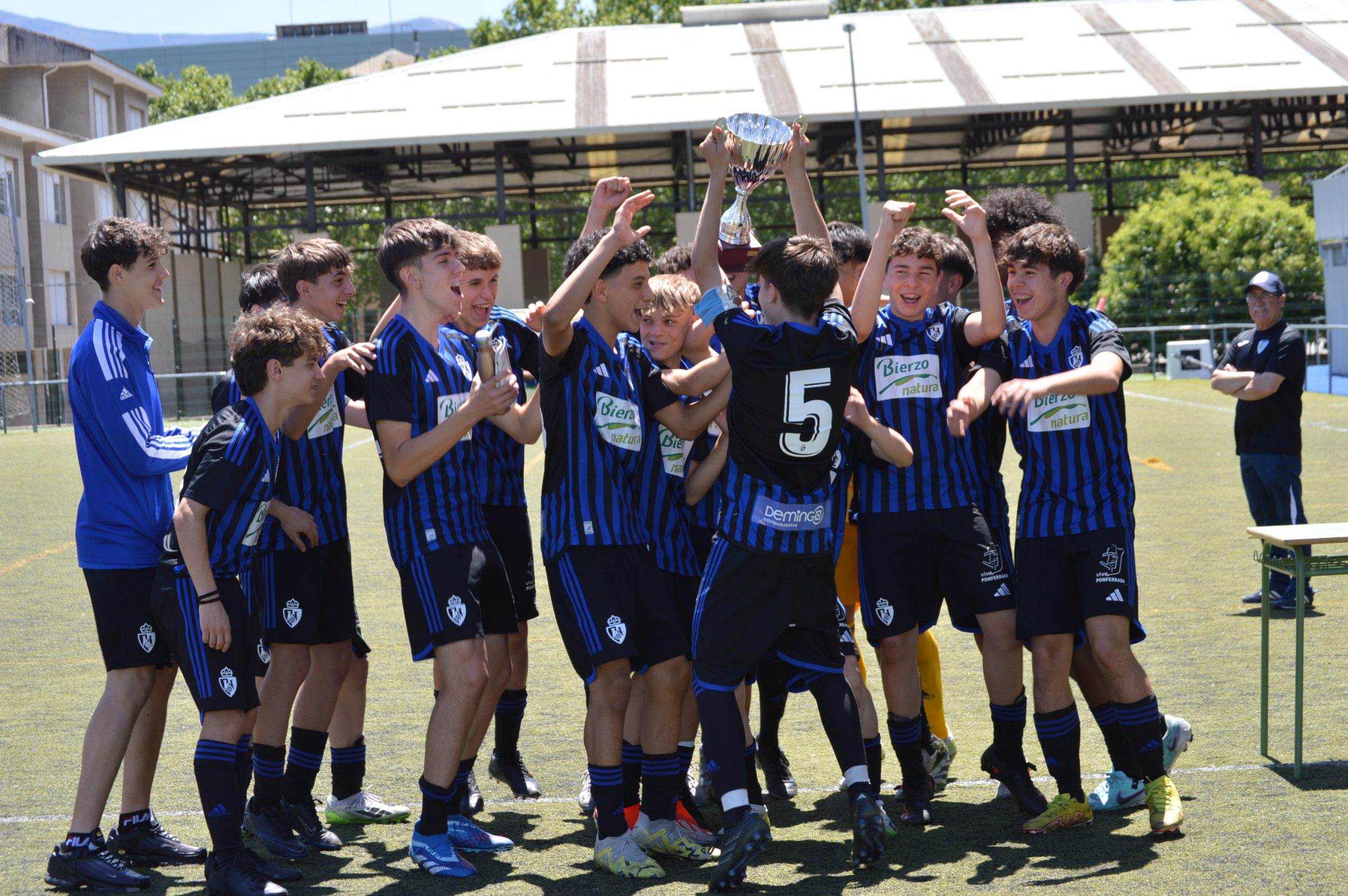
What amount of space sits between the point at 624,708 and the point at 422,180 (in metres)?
31.0

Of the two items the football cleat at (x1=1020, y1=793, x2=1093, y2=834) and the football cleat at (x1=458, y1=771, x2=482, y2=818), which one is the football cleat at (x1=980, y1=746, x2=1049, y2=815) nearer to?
the football cleat at (x1=1020, y1=793, x2=1093, y2=834)

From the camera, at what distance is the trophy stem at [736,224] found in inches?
171

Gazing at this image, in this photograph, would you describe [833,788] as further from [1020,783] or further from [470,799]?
[470,799]

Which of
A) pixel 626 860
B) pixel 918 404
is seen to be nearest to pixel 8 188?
pixel 918 404

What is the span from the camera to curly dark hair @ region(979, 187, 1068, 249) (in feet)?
15.2

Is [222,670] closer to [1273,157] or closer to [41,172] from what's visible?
[41,172]

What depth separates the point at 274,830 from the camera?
167 inches

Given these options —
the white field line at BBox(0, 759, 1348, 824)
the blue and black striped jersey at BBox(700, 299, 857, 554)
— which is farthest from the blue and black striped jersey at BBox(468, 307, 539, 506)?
the white field line at BBox(0, 759, 1348, 824)

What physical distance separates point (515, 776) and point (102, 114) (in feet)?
154

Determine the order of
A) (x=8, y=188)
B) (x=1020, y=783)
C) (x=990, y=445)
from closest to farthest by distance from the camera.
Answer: (x=1020, y=783) < (x=990, y=445) < (x=8, y=188)

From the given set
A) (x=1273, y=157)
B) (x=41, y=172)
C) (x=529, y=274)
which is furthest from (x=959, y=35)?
(x=41, y=172)

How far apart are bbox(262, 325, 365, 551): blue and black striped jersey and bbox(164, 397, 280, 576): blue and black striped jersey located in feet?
1.25

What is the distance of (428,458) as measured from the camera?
156 inches

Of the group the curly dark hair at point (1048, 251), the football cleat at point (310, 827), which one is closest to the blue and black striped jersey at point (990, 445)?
the curly dark hair at point (1048, 251)
